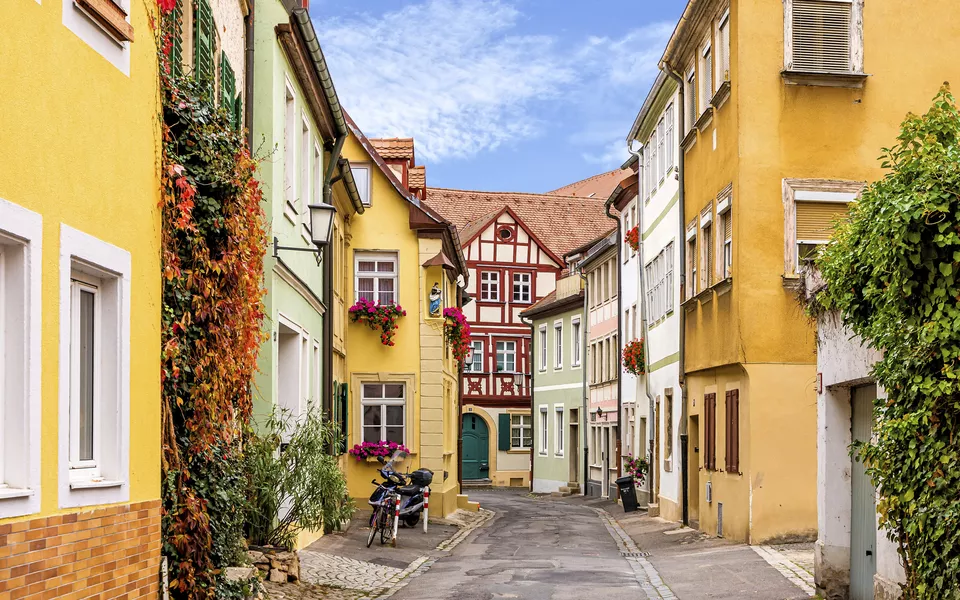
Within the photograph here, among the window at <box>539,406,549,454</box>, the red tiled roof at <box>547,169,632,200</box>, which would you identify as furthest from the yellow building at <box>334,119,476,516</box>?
the red tiled roof at <box>547,169,632,200</box>

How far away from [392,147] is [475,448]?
89.6 ft

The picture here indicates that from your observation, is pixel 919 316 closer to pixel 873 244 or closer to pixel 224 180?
pixel 873 244

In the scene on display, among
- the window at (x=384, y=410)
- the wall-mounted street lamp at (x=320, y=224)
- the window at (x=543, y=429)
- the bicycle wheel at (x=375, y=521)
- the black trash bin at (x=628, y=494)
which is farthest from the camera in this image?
→ the window at (x=543, y=429)

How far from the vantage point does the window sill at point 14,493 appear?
6128 mm

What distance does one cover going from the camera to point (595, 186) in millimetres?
70125

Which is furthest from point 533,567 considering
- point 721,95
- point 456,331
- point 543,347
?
point 543,347

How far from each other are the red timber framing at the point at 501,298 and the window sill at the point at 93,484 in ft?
153

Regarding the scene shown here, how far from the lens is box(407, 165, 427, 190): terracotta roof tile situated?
31992 mm

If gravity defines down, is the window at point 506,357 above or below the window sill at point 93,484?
above

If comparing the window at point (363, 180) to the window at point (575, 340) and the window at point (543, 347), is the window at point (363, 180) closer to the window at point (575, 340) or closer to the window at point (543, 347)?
the window at point (575, 340)

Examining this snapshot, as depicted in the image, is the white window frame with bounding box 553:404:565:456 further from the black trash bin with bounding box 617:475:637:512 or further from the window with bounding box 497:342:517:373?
the black trash bin with bounding box 617:475:637:512

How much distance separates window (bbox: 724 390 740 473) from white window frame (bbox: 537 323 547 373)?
29.8 metres

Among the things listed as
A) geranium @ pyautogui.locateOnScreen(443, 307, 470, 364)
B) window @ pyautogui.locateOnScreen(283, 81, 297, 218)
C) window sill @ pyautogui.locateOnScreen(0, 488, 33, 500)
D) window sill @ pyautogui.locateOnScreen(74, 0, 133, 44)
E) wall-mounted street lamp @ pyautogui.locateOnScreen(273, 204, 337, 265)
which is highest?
window @ pyautogui.locateOnScreen(283, 81, 297, 218)

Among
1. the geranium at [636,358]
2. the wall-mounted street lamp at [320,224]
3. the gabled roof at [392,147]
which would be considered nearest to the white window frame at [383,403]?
the gabled roof at [392,147]
